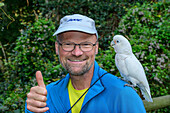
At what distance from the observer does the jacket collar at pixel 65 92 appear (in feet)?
4.69

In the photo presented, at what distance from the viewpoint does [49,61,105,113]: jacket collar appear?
1428 mm

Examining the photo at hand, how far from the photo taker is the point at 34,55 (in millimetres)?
3711

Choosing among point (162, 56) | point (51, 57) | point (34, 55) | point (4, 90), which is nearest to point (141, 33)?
point (162, 56)

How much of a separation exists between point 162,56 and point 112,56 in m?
1.04

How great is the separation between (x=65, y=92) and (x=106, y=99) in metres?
0.44

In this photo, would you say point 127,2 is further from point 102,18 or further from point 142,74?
point 142,74

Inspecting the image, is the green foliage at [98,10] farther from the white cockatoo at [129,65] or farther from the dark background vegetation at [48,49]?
the white cockatoo at [129,65]

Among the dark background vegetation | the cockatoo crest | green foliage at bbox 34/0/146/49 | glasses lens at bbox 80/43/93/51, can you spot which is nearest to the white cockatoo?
the cockatoo crest

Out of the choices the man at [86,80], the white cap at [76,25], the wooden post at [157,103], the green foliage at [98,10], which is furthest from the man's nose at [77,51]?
the green foliage at [98,10]

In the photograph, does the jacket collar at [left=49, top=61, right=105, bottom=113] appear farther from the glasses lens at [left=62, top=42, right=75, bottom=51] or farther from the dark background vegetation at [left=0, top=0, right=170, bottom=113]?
the dark background vegetation at [left=0, top=0, right=170, bottom=113]

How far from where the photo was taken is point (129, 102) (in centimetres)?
130

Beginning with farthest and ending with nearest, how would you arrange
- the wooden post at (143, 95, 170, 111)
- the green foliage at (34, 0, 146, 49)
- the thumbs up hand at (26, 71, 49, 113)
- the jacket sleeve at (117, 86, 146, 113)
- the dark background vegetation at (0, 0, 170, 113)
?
the green foliage at (34, 0, 146, 49) < the dark background vegetation at (0, 0, 170, 113) < the wooden post at (143, 95, 170, 111) < the jacket sleeve at (117, 86, 146, 113) < the thumbs up hand at (26, 71, 49, 113)

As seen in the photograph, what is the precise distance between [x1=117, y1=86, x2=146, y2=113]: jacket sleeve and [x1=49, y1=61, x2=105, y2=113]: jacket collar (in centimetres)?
18

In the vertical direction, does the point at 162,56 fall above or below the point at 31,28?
below
